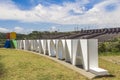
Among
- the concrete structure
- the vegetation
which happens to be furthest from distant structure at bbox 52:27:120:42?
the concrete structure

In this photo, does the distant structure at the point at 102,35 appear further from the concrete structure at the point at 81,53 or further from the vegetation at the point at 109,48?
the concrete structure at the point at 81,53

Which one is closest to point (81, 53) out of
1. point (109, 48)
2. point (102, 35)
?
point (109, 48)

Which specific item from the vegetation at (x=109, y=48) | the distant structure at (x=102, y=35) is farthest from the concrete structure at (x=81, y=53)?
the distant structure at (x=102, y=35)

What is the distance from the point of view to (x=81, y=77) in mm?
9914

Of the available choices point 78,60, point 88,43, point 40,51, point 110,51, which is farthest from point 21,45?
point 88,43

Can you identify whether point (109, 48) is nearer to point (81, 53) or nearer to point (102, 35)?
point (81, 53)

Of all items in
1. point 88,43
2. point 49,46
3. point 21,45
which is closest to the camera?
point 88,43

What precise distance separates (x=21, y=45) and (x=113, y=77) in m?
26.2

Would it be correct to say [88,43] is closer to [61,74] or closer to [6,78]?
[61,74]

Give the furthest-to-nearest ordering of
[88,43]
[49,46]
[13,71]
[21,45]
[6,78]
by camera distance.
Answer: [21,45]
[49,46]
[13,71]
[88,43]
[6,78]

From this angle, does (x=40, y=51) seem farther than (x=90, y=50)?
Yes

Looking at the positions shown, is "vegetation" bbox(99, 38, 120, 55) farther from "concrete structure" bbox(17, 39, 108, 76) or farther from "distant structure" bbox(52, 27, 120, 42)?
"distant structure" bbox(52, 27, 120, 42)

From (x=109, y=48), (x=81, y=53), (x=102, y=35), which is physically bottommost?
(x=109, y=48)

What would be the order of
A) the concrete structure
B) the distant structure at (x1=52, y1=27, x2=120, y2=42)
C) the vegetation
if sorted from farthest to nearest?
1. the distant structure at (x1=52, y1=27, x2=120, y2=42)
2. the vegetation
3. the concrete structure
